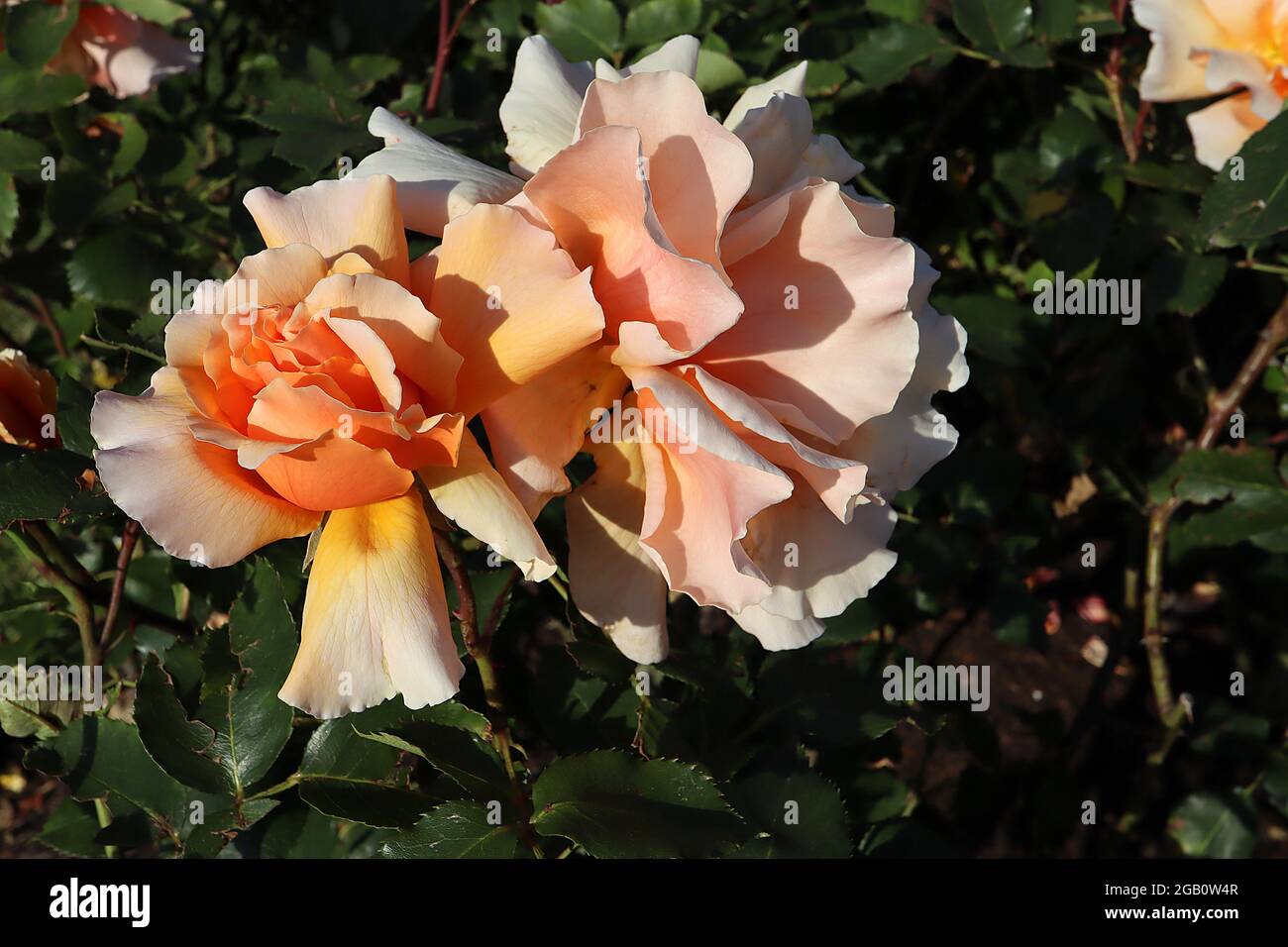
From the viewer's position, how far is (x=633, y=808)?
102 centimetres

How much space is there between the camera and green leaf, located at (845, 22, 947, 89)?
1570 mm

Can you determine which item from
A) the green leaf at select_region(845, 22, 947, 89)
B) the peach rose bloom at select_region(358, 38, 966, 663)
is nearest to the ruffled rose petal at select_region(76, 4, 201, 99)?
the peach rose bloom at select_region(358, 38, 966, 663)

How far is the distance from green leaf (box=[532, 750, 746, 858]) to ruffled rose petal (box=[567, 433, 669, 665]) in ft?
0.47

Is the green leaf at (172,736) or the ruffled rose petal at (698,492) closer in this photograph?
the ruffled rose petal at (698,492)

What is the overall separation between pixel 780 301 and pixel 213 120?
1.46m

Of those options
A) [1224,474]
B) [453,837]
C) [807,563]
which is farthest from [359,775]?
[1224,474]

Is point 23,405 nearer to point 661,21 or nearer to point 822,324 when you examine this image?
point 822,324

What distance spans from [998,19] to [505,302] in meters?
1.14

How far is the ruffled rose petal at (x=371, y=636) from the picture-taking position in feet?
2.57

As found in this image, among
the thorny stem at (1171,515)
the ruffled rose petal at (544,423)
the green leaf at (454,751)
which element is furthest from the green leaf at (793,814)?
the thorny stem at (1171,515)

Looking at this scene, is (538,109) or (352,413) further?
(538,109)

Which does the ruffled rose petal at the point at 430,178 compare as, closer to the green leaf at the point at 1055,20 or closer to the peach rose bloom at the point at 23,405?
the peach rose bloom at the point at 23,405

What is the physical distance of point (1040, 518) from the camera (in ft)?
6.40
